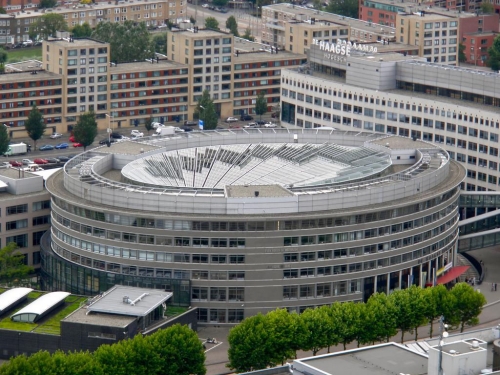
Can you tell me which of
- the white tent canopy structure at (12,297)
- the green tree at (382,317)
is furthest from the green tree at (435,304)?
the white tent canopy structure at (12,297)

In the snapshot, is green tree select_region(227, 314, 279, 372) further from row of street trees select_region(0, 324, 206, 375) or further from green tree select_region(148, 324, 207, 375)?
row of street trees select_region(0, 324, 206, 375)

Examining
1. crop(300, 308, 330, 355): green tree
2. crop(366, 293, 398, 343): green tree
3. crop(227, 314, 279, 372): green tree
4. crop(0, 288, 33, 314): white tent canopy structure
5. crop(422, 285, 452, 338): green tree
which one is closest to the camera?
crop(227, 314, 279, 372): green tree

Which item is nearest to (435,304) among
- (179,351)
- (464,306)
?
(464,306)

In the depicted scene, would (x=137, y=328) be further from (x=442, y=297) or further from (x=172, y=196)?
(x=442, y=297)

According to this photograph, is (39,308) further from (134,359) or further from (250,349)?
(250,349)

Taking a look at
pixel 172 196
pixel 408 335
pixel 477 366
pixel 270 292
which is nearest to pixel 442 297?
pixel 408 335

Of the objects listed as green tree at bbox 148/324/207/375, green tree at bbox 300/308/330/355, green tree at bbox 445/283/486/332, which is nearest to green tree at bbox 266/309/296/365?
green tree at bbox 300/308/330/355

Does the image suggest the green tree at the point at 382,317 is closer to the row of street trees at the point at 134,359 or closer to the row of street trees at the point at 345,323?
the row of street trees at the point at 345,323
